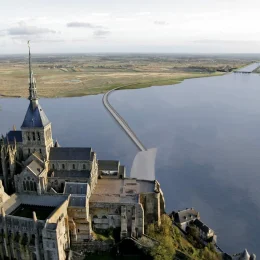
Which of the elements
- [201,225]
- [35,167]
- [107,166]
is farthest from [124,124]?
[201,225]

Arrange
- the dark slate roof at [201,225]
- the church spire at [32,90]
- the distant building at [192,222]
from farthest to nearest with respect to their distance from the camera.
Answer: the church spire at [32,90] → the dark slate roof at [201,225] → the distant building at [192,222]

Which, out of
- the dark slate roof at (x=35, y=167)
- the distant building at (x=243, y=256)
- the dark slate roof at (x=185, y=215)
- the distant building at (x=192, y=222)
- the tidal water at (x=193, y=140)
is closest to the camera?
the distant building at (x=243, y=256)

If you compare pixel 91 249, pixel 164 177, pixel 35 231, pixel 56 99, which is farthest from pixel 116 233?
pixel 56 99

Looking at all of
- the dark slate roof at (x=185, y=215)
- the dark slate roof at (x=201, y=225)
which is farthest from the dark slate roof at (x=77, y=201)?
the dark slate roof at (x=201, y=225)

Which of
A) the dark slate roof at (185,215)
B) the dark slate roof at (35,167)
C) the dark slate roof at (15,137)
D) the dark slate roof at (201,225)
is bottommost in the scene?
the dark slate roof at (201,225)

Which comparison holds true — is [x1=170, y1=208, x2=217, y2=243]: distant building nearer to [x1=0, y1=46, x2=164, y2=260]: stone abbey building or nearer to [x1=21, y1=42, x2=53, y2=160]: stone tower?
[x1=0, y1=46, x2=164, y2=260]: stone abbey building

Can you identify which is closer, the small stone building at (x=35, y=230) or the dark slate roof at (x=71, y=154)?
the small stone building at (x=35, y=230)

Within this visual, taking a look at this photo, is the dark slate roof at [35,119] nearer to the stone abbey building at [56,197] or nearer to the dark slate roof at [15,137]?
the stone abbey building at [56,197]
